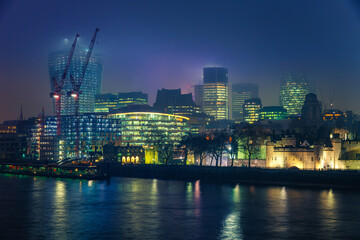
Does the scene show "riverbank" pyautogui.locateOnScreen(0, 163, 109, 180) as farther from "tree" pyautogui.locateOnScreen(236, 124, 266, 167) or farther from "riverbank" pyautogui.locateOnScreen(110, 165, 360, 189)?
"tree" pyautogui.locateOnScreen(236, 124, 266, 167)

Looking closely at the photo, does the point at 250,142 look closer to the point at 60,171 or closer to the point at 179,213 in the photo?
the point at 60,171

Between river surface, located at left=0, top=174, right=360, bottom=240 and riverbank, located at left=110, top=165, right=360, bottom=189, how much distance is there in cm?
963

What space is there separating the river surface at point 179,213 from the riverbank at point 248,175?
31.6 ft

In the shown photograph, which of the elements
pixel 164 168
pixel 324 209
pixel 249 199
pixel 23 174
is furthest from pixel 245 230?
pixel 23 174

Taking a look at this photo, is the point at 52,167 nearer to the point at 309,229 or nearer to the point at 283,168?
the point at 283,168

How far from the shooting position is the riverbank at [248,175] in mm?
117000

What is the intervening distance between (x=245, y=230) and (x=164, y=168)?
96000 millimetres

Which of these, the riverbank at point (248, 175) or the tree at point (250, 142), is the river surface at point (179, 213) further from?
the tree at point (250, 142)

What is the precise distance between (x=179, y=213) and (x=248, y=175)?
60.1 m

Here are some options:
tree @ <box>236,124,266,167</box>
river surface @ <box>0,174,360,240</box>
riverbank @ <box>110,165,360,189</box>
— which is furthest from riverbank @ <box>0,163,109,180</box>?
tree @ <box>236,124,266,167</box>

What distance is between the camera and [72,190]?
365 ft

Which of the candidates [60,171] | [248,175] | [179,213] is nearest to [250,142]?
[248,175]

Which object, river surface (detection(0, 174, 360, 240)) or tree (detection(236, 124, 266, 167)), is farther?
tree (detection(236, 124, 266, 167))

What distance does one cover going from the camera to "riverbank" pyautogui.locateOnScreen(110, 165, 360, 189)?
117000mm
